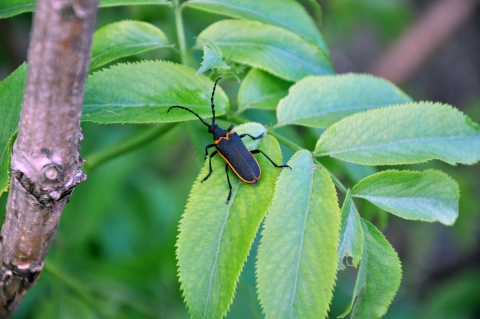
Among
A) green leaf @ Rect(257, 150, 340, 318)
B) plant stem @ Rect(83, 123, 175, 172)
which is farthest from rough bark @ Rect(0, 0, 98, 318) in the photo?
plant stem @ Rect(83, 123, 175, 172)

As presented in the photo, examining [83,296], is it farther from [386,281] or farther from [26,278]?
[386,281]

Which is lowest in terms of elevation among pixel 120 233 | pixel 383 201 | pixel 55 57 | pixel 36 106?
pixel 120 233

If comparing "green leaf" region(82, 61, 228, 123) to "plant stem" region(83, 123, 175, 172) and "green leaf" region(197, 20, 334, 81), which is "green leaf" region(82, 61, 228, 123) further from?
"plant stem" region(83, 123, 175, 172)

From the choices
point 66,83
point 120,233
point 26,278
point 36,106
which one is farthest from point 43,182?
point 120,233

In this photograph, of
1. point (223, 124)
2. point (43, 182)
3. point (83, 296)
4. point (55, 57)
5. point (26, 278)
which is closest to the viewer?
point (55, 57)

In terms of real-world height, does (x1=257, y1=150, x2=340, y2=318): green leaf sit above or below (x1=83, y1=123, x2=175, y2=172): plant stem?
above

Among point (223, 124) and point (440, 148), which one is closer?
point (440, 148)
